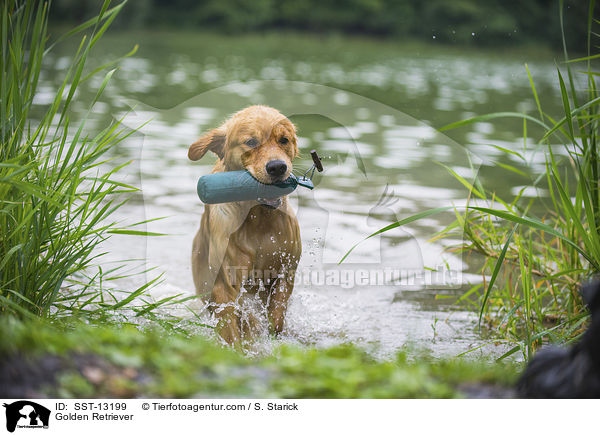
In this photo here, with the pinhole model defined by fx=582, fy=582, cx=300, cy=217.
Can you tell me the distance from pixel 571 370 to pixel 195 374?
3.52 feet

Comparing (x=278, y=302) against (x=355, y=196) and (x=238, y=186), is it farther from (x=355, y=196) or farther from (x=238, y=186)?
(x=355, y=196)

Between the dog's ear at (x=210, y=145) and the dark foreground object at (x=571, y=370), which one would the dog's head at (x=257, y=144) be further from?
the dark foreground object at (x=571, y=370)

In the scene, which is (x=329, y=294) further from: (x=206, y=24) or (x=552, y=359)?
(x=206, y=24)

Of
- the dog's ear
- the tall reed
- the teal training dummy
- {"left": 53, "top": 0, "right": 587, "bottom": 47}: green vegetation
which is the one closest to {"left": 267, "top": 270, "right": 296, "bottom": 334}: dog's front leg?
the teal training dummy

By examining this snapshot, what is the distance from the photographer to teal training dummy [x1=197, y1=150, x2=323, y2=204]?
2801mm

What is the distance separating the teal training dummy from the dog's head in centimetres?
4

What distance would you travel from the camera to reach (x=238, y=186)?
2.83 metres

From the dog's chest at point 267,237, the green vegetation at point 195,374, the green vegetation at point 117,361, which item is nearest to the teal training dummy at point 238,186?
the dog's chest at point 267,237

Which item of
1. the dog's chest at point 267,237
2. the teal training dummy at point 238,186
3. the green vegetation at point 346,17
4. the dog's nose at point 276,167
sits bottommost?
the dog's chest at point 267,237

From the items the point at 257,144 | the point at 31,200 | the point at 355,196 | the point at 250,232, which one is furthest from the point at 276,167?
the point at 355,196

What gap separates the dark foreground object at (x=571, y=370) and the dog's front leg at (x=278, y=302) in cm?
166

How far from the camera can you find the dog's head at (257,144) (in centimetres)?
283

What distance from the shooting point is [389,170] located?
19.9 ft

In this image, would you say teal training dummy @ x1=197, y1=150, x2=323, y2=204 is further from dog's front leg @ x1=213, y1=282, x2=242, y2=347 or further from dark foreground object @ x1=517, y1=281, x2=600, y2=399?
dark foreground object @ x1=517, y1=281, x2=600, y2=399
